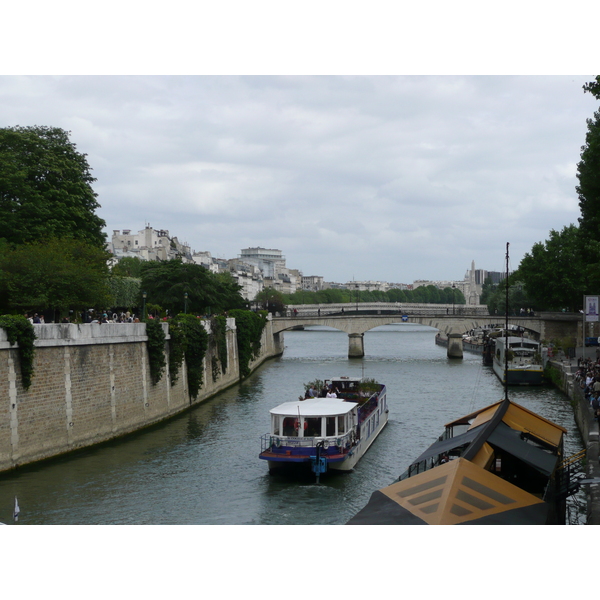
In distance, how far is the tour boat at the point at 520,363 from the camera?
45.9 metres

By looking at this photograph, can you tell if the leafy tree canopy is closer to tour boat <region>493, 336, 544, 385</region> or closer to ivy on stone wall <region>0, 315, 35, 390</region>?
tour boat <region>493, 336, 544, 385</region>

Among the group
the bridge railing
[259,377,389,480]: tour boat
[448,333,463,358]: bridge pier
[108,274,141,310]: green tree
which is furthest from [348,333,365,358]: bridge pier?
[259,377,389,480]: tour boat

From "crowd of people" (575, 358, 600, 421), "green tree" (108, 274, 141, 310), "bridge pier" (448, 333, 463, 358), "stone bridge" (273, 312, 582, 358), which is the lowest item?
"bridge pier" (448, 333, 463, 358)

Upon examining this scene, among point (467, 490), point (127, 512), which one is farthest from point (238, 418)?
point (467, 490)

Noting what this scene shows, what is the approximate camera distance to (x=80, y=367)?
25.0m

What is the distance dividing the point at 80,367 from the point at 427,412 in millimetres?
17455

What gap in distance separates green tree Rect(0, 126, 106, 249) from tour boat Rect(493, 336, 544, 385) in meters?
22.8

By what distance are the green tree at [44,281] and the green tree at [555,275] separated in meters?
42.3

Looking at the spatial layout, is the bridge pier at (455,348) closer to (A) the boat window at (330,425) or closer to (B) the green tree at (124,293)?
(B) the green tree at (124,293)

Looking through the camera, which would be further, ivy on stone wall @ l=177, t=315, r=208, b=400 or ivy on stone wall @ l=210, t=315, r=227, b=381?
ivy on stone wall @ l=210, t=315, r=227, b=381

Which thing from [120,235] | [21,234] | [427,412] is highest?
[120,235]

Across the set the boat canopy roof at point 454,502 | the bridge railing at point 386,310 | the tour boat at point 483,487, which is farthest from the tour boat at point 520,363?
the boat canopy roof at point 454,502

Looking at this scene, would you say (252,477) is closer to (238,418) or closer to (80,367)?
(80,367)

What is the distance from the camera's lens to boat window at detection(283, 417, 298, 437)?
887 inches
